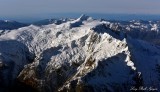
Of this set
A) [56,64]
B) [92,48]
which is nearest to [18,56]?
[56,64]

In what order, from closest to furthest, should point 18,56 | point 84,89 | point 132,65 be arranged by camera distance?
point 84,89, point 132,65, point 18,56

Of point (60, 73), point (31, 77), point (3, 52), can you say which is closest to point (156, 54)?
point (60, 73)

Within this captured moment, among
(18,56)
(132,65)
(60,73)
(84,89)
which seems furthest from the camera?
(18,56)

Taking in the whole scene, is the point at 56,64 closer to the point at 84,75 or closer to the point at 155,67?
the point at 84,75

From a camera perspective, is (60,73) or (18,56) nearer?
(60,73)

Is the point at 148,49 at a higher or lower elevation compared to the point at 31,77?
higher

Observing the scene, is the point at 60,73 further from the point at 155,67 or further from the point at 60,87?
the point at 155,67
